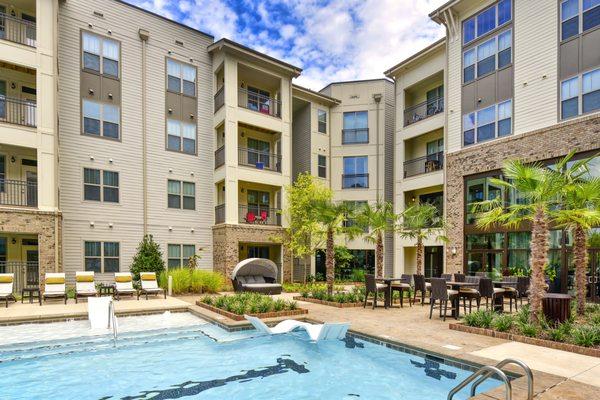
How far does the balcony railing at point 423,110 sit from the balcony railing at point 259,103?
827 cm

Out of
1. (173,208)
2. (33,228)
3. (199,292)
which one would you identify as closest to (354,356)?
(199,292)

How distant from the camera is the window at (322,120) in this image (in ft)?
88.6

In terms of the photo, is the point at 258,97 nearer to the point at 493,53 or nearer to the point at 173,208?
the point at 173,208

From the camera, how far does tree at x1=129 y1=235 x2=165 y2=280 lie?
18.0 metres

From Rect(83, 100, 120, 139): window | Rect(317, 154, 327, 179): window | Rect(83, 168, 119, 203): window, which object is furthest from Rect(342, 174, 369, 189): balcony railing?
Rect(83, 100, 120, 139): window

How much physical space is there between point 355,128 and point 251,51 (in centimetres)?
969

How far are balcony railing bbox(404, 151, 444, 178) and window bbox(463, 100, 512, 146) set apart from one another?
2.92 m

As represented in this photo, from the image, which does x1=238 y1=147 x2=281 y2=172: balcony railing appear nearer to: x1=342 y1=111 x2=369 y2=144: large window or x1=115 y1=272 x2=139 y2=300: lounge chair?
x1=342 y1=111 x2=369 y2=144: large window

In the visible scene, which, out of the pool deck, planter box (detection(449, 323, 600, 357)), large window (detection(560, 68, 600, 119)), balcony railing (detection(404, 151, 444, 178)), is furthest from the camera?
balcony railing (detection(404, 151, 444, 178))

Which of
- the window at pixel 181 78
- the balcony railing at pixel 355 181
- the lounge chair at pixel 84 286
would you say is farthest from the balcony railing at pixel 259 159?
the lounge chair at pixel 84 286

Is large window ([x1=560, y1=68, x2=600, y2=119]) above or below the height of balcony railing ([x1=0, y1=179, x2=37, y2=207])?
above

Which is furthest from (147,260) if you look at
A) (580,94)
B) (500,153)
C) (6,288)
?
(580,94)

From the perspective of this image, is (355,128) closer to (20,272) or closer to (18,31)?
(18,31)

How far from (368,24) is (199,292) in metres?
16.8
